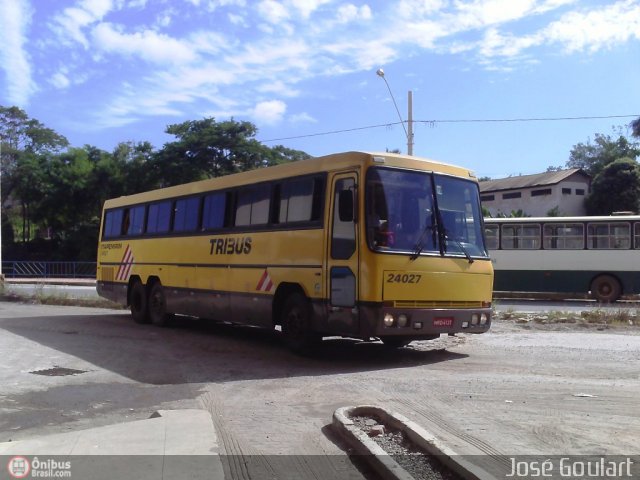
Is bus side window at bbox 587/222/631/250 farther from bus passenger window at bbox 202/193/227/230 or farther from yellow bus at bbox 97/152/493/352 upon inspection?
bus passenger window at bbox 202/193/227/230

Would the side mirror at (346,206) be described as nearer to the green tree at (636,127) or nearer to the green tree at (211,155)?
the green tree at (211,155)

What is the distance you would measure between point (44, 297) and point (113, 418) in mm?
16679

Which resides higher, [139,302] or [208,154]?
[208,154]

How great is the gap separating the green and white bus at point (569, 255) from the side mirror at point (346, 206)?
595 inches

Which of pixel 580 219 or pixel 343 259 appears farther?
pixel 580 219

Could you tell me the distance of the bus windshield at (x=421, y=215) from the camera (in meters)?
9.61

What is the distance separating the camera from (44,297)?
870 inches

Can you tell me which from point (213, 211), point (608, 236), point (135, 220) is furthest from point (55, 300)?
point (608, 236)

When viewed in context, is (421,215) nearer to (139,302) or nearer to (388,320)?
(388,320)

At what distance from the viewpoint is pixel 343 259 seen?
977cm

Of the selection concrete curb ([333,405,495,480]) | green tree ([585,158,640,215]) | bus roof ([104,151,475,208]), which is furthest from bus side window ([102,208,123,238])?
green tree ([585,158,640,215])

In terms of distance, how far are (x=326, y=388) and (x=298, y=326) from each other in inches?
90.1

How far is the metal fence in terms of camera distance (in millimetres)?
38719

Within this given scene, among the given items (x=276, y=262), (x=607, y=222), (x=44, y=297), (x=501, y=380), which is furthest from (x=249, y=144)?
(x=501, y=380)
